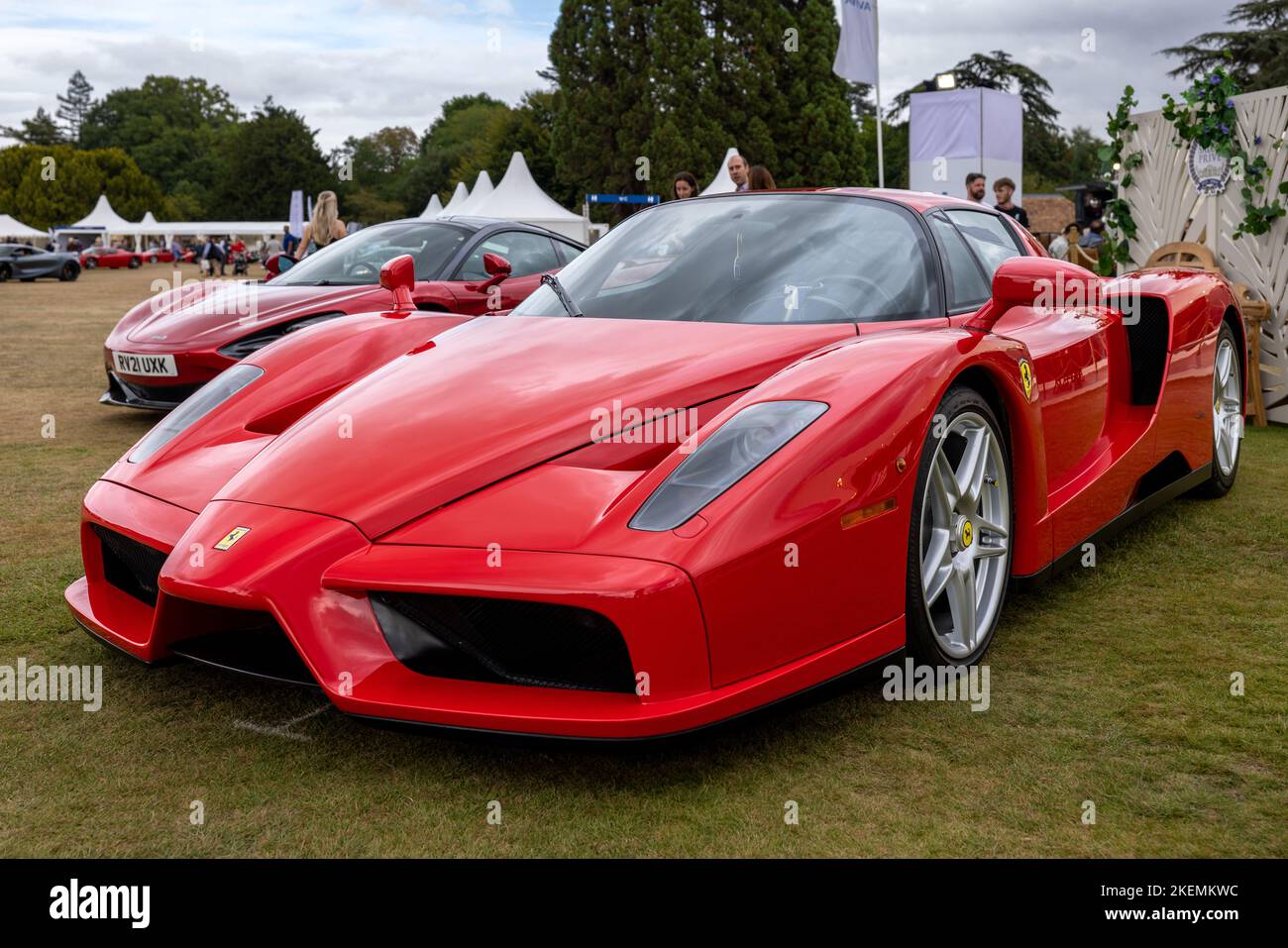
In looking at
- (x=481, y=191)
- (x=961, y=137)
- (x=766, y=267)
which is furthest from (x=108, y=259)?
(x=766, y=267)

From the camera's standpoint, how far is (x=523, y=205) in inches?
1132

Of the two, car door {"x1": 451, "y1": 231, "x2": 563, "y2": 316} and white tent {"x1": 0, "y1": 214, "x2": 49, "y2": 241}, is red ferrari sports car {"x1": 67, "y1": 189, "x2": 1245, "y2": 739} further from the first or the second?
white tent {"x1": 0, "y1": 214, "x2": 49, "y2": 241}

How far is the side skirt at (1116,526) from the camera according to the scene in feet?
10.7

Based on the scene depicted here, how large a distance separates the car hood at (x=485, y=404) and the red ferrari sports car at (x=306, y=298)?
368 centimetres

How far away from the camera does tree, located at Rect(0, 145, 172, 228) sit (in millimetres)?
88625

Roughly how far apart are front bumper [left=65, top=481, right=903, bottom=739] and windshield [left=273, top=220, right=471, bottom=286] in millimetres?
5058

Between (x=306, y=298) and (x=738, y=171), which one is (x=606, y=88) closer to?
(x=738, y=171)

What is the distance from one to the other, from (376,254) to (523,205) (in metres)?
21.8

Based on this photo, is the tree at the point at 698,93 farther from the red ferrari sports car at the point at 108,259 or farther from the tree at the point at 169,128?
the tree at the point at 169,128

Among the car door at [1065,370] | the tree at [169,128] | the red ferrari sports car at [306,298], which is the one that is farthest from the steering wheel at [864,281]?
the tree at [169,128]

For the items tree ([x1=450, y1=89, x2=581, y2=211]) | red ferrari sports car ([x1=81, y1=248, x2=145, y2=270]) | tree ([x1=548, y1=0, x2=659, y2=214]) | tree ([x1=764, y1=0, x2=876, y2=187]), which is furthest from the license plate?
red ferrari sports car ([x1=81, y1=248, x2=145, y2=270])
